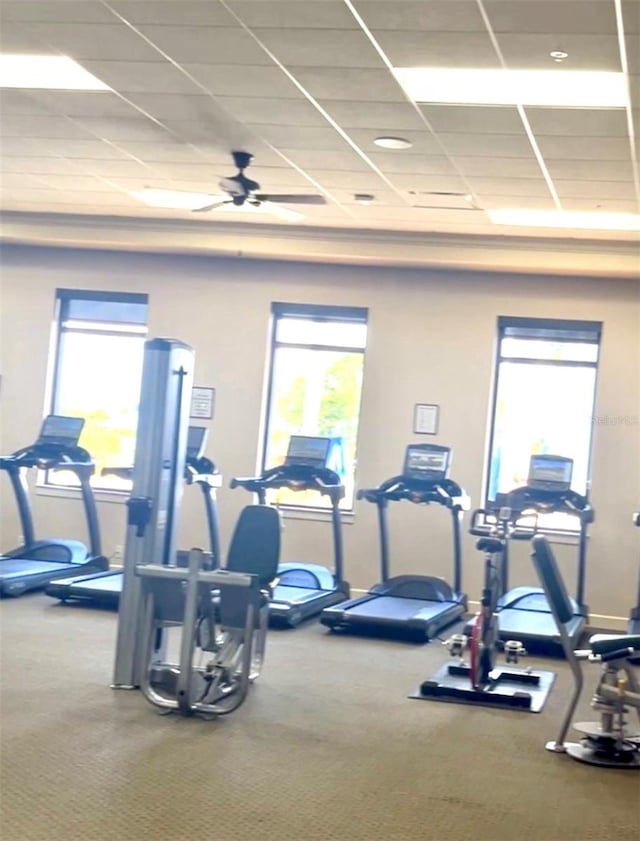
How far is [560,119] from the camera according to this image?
19.3ft

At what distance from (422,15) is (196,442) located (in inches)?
203

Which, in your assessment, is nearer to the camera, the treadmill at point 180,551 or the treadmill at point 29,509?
the treadmill at point 180,551

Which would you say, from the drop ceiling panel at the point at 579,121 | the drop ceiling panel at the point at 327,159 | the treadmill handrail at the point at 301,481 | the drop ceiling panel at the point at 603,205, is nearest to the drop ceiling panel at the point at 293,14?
the drop ceiling panel at the point at 579,121

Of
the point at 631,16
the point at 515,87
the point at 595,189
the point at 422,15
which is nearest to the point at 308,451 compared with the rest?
the point at 595,189

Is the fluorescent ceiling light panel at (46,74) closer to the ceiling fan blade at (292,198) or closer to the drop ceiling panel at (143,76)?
the drop ceiling panel at (143,76)

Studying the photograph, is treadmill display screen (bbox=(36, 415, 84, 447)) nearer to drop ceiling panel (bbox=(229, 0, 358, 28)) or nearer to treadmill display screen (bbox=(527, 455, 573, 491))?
treadmill display screen (bbox=(527, 455, 573, 491))

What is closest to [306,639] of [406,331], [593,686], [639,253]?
[593,686]

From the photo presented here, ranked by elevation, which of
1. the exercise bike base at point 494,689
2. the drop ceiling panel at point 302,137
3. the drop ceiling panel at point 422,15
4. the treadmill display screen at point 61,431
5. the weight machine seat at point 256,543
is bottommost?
the exercise bike base at point 494,689

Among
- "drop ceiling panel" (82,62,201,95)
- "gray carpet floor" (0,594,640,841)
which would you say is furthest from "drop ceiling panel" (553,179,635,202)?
"gray carpet floor" (0,594,640,841)

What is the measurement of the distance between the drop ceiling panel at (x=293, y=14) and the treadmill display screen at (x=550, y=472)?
15.5 ft

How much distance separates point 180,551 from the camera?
9648 mm

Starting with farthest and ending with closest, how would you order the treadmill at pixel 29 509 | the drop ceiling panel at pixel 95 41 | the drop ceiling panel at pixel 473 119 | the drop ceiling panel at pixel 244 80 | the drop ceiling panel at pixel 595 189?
the treadmill at pixel 29 509
the drop ceiling panel at pixel 595 189
the drop ceiling panel at pixel 473 119
the drop ceiling panel at pixel 244 80
the drop ceiling panel at pixel 95 41

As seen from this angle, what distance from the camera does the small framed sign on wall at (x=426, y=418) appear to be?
9.70 m

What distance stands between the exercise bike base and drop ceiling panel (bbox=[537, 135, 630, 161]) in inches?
124
